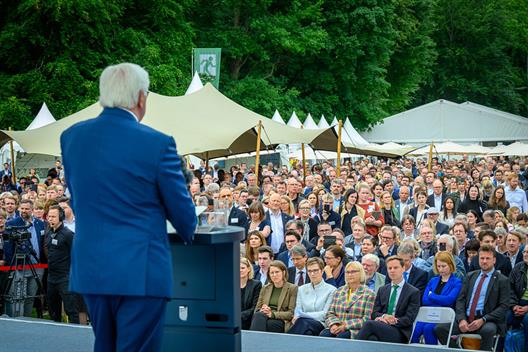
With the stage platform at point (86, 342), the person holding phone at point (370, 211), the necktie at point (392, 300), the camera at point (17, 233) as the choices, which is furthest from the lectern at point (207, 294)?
the person holding phone at point (370, 211)

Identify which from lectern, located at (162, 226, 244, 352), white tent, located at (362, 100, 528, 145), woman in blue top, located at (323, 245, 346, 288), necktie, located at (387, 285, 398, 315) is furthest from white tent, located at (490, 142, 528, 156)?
lectern, located at (162, 226, 244, 352)

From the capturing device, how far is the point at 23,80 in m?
28.1

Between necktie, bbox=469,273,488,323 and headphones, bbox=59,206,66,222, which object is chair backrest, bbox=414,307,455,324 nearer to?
necktie, bbox=469,273,488,323

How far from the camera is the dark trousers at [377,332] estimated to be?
7.93 metres

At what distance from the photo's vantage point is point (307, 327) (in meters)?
8.51

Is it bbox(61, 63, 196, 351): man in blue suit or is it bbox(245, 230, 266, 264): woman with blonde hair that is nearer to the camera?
bbox(61, 63, 196, 351): man in blue suit

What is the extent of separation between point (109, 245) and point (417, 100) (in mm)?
67242

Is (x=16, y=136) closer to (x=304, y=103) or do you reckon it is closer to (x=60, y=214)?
(x=60, y=214)

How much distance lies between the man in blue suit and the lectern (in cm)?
47

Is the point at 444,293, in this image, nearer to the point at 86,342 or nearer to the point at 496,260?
the point at 496,260

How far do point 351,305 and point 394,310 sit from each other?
411 millimetres

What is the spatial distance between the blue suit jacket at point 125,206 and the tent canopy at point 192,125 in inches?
415

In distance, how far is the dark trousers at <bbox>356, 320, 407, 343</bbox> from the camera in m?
7.93

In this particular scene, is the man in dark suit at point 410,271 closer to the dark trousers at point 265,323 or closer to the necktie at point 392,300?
the necktie at point 392,300
